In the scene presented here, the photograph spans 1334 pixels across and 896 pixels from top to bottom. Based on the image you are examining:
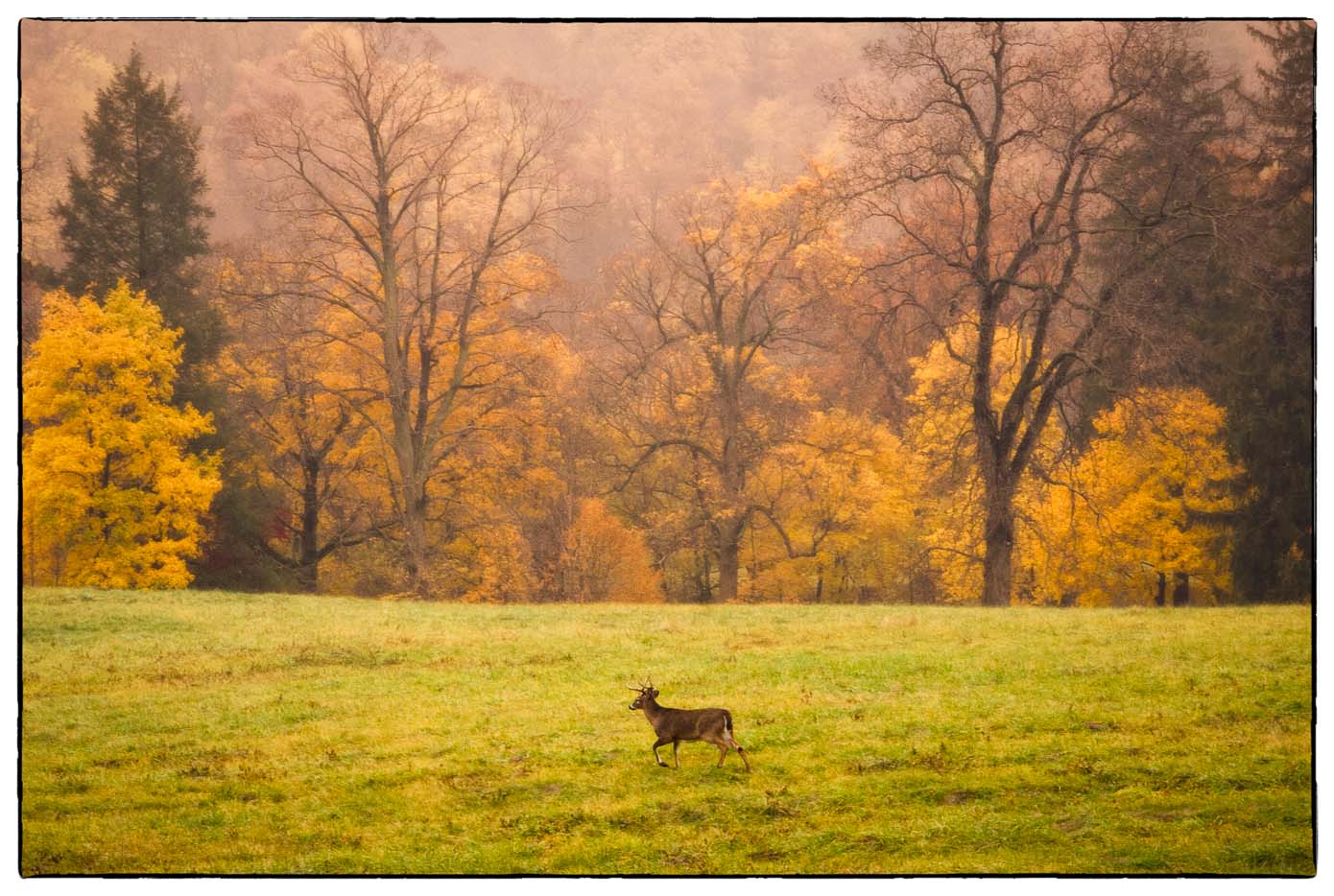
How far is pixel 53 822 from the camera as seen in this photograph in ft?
36.5

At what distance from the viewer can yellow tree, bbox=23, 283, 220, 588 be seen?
15234 mm

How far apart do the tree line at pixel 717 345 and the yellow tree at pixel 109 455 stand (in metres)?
0.05

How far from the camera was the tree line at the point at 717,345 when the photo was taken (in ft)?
50.3

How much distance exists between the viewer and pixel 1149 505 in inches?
723

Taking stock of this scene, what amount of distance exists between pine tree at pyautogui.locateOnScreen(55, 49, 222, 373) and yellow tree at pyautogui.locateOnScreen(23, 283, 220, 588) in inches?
13.2

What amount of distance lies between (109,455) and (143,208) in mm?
3286

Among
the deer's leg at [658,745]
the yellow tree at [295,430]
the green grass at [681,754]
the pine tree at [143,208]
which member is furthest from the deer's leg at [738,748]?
the yellow tree at [295,430]

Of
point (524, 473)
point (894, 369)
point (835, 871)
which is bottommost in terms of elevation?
point (835, 871)

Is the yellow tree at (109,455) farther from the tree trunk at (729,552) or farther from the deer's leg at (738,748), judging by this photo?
the deer's leg at (738,748)

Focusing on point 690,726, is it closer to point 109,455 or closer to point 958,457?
point 958,457

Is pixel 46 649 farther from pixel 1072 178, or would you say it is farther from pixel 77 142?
pixel 1072 178

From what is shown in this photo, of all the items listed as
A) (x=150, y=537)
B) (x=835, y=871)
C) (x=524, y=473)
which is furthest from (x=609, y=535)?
(x=835, y=871)

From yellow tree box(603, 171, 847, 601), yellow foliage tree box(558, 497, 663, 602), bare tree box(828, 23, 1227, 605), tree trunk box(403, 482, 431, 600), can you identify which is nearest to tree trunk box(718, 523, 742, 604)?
yellow tree box(603, 171, 847, 601)

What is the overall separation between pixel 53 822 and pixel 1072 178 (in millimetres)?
13884
